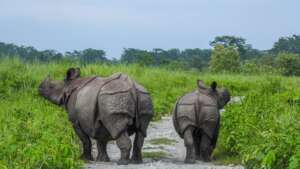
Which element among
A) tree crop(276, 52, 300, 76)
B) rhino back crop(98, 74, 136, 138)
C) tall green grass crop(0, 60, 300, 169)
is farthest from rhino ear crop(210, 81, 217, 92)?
tree crop(276, 52, 300, 76)

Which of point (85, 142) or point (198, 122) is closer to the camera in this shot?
point (85, 142)

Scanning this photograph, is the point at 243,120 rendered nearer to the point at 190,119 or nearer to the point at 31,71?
the point at 190,119

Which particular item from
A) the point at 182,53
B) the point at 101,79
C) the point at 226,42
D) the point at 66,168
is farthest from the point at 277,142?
the point at 182,53

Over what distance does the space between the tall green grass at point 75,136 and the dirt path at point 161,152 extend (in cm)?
53

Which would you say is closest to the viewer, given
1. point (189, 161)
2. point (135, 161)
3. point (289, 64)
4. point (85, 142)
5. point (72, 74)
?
point (135, 161)

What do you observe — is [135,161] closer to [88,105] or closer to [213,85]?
[88,105]

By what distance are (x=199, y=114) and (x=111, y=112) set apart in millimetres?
1650

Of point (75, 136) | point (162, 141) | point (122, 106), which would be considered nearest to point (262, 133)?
point (122, 106)

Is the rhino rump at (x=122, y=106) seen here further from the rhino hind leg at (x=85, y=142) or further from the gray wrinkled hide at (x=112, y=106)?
the rhino hind leg at (x=85, y=142)

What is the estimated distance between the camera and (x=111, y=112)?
33.5 feet

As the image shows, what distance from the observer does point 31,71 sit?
73.3 ft

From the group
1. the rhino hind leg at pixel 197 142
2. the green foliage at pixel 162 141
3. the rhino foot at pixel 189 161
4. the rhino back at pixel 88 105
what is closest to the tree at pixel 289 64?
the green foliage at pixel 162 141

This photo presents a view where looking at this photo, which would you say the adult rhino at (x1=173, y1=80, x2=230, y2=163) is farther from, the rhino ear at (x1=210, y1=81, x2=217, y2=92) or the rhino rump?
the rhino rump

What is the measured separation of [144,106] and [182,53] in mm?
85012
